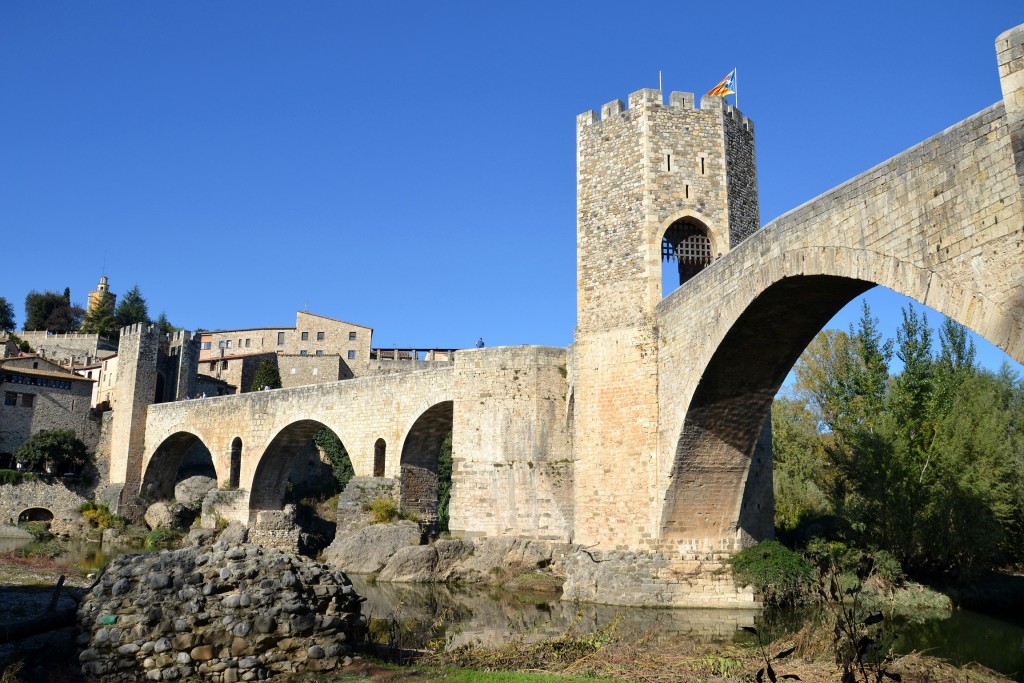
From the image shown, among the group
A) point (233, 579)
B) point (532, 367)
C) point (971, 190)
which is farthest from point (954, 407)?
point (233, 579)

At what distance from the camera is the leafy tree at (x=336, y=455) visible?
34.8 meters

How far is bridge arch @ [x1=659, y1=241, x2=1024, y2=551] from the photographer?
9.26m

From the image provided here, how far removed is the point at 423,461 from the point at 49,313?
47.5 meters

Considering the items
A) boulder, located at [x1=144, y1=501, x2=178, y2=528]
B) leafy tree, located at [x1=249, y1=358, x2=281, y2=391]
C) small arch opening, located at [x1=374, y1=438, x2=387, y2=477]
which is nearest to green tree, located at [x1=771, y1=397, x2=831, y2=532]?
small arch opening, located at [x1=374, y1=438, x2=387, y2=477]

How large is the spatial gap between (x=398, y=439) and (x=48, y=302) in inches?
1881

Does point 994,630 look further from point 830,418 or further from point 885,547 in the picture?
point 830,418

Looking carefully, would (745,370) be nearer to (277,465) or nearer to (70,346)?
(277,465)

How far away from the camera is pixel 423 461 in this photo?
24.6 metres

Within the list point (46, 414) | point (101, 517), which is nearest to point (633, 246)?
point (101, 517)

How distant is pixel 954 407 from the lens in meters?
16.9

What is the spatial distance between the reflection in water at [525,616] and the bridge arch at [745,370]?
60.5 inches

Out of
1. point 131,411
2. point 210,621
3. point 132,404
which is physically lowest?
point 210,621

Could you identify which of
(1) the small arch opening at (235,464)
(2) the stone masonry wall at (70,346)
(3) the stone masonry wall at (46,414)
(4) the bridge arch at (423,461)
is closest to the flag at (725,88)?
(4) the bridge arch at (423,461)

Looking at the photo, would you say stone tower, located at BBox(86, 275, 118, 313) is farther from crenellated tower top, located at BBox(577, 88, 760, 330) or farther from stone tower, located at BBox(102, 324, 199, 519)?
crenellated tower top, located at BBox(577, 88, 760, 330)
